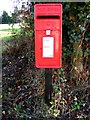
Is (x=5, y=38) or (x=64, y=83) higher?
(x=5, y=38)

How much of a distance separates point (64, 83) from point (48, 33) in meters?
1.01

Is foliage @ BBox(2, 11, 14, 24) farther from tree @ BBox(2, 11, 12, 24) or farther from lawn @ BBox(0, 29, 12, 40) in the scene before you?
lawn @ BBox(0, 29, 12, 40)

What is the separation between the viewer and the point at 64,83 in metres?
4.06

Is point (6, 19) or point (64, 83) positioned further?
point (6, 19)

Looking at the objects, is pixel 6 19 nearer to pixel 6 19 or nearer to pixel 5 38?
pixel 6 19

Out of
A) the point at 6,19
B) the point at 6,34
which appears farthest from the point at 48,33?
the point at 6,34

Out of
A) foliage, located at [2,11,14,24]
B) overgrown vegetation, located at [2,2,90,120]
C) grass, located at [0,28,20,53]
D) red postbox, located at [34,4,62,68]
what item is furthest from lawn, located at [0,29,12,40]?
red postbox, located at [34,4,62,68]

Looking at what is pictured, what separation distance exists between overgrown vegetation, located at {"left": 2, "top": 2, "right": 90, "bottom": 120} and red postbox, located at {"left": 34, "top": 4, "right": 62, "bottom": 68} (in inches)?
24.6

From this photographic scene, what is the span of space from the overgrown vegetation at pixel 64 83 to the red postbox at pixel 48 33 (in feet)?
2.05

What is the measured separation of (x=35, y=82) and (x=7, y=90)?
0.43 meters

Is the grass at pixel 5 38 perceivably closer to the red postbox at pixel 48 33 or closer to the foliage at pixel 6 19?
the foliage at pixel 6 19

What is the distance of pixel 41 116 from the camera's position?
3803 millimetres

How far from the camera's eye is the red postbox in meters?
3.28

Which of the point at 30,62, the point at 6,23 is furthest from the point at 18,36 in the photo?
the point at 30,62
